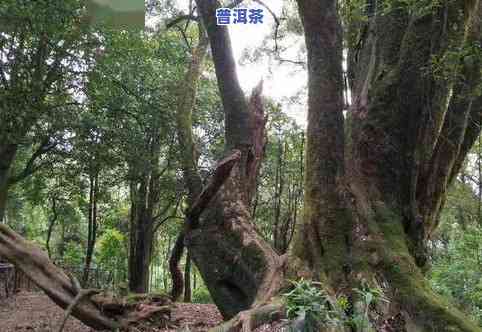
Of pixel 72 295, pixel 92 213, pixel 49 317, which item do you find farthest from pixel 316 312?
pixel 92 213

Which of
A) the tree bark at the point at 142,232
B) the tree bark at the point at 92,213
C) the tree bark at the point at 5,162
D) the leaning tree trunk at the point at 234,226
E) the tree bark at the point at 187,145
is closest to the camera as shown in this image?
the leaning tree trunk at the point at 234,226

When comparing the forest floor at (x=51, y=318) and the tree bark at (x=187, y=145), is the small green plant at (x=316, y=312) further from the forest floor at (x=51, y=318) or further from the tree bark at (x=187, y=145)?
the tree bark at (x=187, y=145)

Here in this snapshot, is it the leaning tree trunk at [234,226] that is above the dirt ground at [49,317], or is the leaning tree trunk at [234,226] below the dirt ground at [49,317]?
above

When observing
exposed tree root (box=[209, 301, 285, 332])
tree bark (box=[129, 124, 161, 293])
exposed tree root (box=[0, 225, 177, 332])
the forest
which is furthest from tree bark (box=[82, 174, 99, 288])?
exposed tree root (box=[209, 301, 285, 332])

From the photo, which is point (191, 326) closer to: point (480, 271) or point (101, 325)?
point (101, 325)

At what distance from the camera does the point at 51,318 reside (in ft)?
29.4

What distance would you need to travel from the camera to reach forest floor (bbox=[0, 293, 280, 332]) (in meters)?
7.04

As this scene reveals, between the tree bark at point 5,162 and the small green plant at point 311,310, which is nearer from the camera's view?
the small green plant at point 311,310

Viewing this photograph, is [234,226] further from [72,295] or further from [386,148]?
[72,295]

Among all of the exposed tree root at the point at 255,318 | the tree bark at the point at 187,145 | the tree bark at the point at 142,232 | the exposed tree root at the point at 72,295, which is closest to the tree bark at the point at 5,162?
the tree bark at the point at 142,232

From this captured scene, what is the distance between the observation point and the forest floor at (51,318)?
704 centimetres

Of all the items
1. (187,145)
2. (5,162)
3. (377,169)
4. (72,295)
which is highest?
(5,162)

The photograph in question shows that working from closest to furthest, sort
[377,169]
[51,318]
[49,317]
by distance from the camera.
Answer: [377,169] → [51,318] → [49,317]

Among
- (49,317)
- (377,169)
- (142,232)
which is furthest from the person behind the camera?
(142,232)
